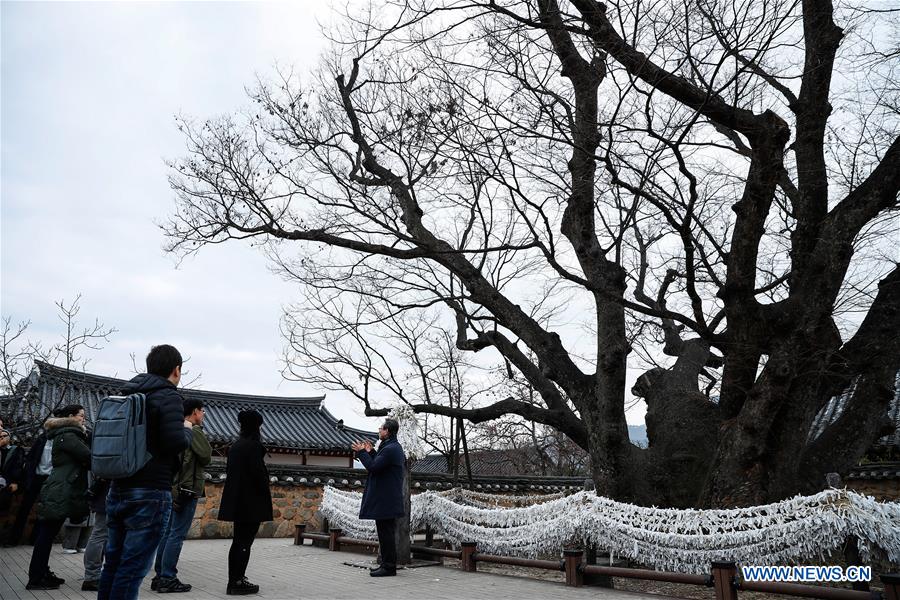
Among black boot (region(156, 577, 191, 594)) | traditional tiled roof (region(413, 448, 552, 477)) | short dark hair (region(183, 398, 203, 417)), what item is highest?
traditional tiled roof (region(413, 448, 552, 477))

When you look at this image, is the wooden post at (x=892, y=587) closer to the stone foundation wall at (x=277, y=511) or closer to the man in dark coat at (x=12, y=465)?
the man in dark coat at (x=12, y=465)

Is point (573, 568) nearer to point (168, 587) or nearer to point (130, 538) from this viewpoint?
point (168, 587)

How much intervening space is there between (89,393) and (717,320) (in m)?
18.2

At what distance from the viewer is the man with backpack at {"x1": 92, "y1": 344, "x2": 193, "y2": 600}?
3.64 meters

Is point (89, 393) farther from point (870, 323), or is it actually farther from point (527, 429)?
point (870, 323)

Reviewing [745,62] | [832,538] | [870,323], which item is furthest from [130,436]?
[870,323]

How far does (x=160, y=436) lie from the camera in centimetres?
385

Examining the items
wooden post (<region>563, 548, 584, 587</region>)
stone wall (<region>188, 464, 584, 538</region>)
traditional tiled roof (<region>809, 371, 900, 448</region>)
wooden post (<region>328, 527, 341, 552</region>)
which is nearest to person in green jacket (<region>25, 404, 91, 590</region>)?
wooden post (<region>328, 527, 341, 552</region>)

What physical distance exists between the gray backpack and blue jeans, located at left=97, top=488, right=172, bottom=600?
187 mm

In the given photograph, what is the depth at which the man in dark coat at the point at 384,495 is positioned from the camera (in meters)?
7.00

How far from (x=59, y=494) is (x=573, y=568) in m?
4.98

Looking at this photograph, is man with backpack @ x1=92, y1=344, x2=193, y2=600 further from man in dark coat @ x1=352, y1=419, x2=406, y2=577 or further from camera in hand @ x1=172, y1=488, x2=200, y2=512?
man in dark coat @ x1=352, y1=419, x2=406, y2=577

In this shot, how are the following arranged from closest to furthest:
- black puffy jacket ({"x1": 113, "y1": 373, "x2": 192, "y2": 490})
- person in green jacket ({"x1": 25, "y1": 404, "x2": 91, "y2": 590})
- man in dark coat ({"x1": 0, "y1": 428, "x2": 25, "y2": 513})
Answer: black puffy jacket ({"x1": 113, "y1": 373, "x2": 192, "y2": 490})
person in green jacket ({"x1": 25, "y1": 404, "x2": 91, "y2": 590})
man in dark coat ({"x1": 0, "y1": 428, "x2": 25, "y2": 513})

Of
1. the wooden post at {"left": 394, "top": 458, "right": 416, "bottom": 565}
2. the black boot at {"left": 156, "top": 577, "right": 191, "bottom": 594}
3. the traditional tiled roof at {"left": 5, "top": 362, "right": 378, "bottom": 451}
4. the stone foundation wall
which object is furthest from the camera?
the traditional tiled roof at {"left": 5, "top": 362, "right": 378, "bottom": 451}
